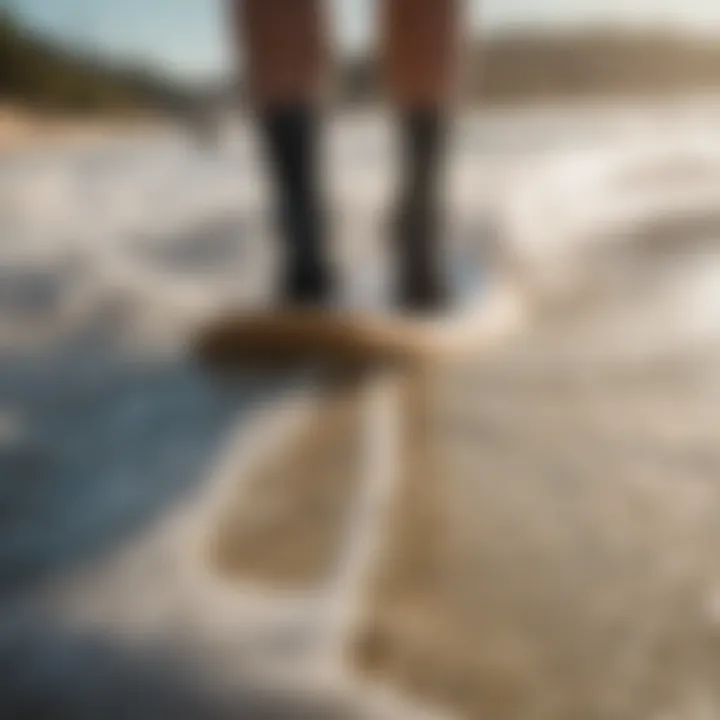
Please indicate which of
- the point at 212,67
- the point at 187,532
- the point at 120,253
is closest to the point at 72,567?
the point at 187,532

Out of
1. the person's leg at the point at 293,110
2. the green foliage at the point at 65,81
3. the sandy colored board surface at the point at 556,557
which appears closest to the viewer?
the sandy colored board surface at the point at 556,557

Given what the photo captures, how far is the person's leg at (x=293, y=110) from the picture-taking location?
2.45ft

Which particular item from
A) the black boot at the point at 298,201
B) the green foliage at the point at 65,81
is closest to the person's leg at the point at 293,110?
the black boot at the point at 298,201

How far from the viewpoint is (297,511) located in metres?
0.60

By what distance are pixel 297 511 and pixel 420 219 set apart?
1.00 feet

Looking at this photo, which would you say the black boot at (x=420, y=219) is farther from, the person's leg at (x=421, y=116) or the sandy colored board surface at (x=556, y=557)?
the sandy colored board surface at (x=556, y=557)

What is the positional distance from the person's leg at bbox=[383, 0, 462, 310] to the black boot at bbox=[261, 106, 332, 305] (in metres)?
0.06

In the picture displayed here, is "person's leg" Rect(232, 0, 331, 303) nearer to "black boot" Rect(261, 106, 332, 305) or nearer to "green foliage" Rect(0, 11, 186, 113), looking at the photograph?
"black boot" Rect(261, 106, 332, 305)

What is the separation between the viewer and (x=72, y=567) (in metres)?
0.55

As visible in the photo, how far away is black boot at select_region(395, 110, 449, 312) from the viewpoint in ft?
2.66

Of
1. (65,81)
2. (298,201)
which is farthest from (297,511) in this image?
(65,81)

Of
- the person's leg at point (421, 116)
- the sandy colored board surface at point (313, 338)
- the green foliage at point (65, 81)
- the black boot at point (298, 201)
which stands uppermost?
the green foliage at point (65, 81)

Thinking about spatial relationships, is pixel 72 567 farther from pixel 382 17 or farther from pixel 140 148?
pixel 140 148

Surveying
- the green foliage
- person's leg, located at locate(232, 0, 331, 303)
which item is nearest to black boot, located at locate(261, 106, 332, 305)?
person's leg, located at locate(232, 0, 331, 303)
